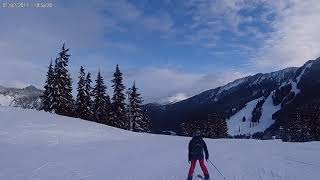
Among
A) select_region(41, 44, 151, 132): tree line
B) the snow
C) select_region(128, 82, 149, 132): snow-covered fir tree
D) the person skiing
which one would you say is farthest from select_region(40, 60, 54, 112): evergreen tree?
the person skiing

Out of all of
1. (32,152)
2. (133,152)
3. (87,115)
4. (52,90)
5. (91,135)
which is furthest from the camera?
(87,115)

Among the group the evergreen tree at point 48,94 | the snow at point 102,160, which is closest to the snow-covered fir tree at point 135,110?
the evergreen tree at point 48,94

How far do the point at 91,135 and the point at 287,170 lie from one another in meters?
23.1

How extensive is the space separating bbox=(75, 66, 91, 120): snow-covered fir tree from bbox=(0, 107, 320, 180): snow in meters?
26.5

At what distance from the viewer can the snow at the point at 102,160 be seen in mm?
18109

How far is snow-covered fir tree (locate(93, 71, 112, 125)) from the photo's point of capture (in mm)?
67188

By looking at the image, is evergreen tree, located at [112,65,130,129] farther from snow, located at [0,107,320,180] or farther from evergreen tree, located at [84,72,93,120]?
snow, located at [0,107,320,180]

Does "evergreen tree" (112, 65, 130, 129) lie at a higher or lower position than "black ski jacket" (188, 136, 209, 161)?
higher

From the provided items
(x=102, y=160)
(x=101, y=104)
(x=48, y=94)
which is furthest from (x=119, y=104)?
(x=102, y=160)

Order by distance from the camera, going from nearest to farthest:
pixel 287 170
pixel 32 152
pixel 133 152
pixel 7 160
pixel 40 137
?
pixel 287 170 < pixel 7 160 < pixel 32 152 < pixel 133 152 < pixel 40 137

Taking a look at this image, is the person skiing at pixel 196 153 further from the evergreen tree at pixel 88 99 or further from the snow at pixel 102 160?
the evergreen tree at pixel 88 99

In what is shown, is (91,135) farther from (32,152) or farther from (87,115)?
(87,115)

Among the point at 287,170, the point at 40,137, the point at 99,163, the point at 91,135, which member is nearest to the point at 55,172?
the point at 99,163

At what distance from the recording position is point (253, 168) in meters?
19.5
